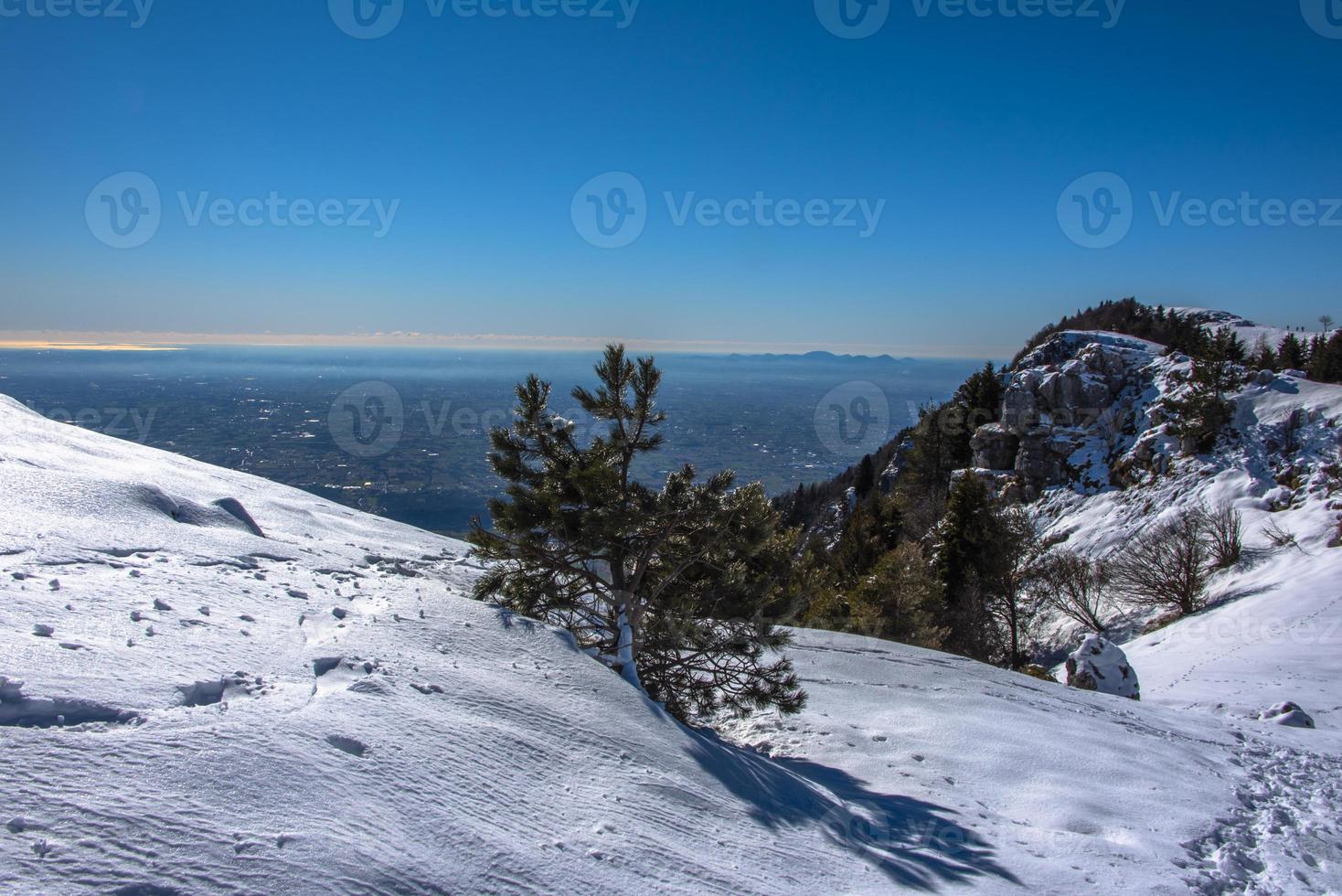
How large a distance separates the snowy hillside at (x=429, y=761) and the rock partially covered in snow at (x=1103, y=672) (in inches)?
252

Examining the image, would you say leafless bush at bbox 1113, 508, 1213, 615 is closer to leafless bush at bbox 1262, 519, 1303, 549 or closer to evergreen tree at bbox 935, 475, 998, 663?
leafless bush at bbox 1262, 519, 1303, 549

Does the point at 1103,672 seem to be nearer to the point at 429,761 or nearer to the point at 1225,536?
the point at 429,761

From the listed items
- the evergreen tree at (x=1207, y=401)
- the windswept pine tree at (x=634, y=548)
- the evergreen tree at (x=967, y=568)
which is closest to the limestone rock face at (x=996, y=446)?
the evergreen tree at (x=1207, y=401)

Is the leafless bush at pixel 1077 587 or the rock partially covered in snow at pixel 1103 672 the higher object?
the rock partially covered in snow at pixel 1103 672

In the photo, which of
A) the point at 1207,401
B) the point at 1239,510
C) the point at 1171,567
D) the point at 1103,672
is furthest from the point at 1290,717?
the point at 1207,401

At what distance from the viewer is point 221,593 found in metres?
4.92

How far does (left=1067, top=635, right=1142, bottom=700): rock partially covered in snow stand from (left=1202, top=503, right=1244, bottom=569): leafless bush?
16078mm

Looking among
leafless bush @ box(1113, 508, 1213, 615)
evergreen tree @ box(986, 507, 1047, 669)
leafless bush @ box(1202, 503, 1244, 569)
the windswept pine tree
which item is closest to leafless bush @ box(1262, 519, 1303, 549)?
leafless bush @ box(1202, 503, 1244, 569)

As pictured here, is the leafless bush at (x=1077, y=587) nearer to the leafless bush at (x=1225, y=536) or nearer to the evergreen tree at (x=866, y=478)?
the leafless bush at (x=1225, y=536)

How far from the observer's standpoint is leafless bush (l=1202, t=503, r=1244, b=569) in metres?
26.9

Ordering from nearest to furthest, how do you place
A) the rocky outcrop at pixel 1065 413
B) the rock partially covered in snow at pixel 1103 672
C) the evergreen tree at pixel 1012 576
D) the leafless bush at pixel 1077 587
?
1. the rock partially covered in snow at pixel 1103 672
2. the evergreen tree at pixel 1012 576
3. the leafless bush at pixel 1077 587
4. the rocky outcrop at pixel 1065 413

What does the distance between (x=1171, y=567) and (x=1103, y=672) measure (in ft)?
48.5

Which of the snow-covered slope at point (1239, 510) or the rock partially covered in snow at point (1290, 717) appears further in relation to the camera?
the snow-covered slope at point (1239, 510)

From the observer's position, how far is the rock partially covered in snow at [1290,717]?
37.7 ft
